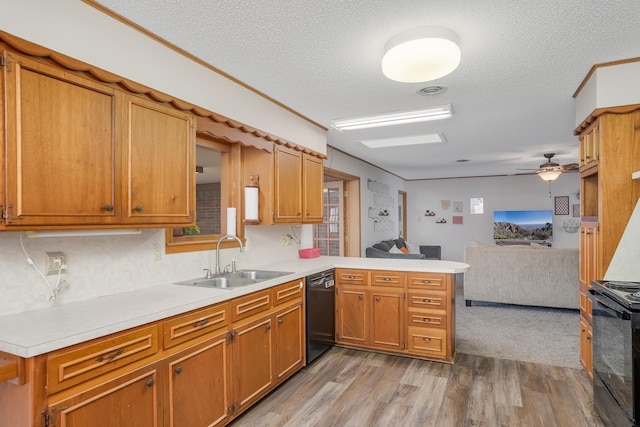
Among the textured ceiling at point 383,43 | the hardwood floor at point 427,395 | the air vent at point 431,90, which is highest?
the textured ceiling at point 383,43

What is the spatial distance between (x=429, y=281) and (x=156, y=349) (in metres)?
2.31

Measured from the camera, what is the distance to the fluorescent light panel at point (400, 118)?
3398 mm

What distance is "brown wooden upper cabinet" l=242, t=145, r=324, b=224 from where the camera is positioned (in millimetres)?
3295

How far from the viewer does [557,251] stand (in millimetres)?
4957

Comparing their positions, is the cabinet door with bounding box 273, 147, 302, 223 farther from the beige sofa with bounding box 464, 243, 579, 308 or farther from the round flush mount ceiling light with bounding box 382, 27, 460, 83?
the beige sofa with bounding box 464, 243, 579, 308

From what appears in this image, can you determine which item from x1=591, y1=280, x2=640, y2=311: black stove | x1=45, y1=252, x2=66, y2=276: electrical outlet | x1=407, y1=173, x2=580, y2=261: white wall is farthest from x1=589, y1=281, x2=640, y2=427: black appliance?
x1=407, y1=173, x2=580, y2=261: white wall

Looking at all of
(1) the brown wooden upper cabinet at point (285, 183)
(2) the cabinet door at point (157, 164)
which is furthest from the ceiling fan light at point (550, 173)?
(2) the cabinet door at point (157, 164)


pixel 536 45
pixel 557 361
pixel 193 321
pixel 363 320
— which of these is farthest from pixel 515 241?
pixel 193 321

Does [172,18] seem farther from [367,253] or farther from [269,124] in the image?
[367,253]

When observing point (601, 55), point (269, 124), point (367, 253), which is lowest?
point (367, 253)

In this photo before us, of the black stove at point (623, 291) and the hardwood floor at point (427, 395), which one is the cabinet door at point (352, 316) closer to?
the hardwood floor at point (427, 395)

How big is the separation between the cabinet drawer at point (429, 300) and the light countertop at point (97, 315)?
4.43ft

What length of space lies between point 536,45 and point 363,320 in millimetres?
2605

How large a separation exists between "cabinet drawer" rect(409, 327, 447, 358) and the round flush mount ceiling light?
218 centimetres
